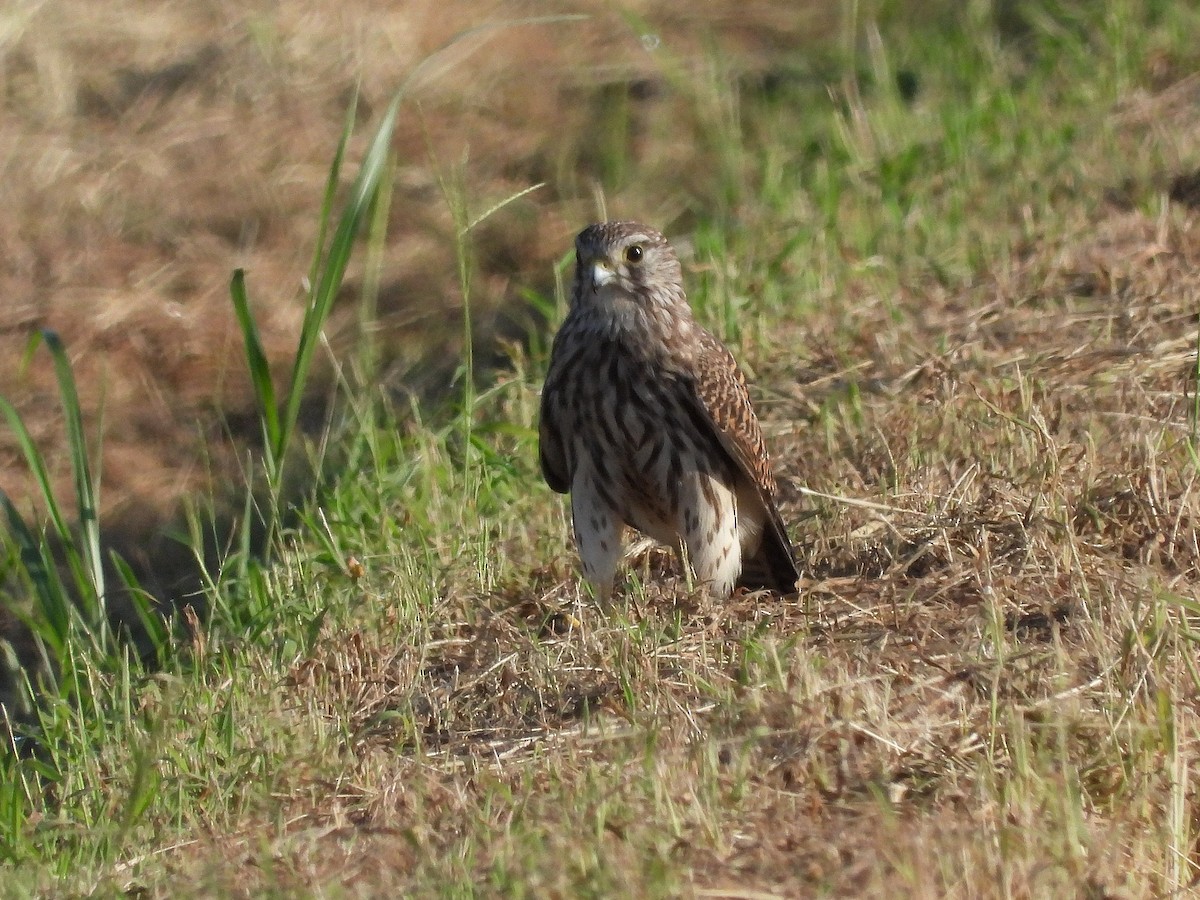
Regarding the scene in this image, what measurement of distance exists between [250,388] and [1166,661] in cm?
519

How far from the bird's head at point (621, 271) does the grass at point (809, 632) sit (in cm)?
34

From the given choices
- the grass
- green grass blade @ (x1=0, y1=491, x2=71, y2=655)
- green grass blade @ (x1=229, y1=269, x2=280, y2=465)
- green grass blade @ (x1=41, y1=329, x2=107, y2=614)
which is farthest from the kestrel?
green grass blade @ (x1=0, y1=491, x2=71, y2=655)

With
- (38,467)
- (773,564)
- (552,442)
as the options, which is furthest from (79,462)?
(773,564)

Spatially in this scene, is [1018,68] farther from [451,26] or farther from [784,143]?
[451,26]

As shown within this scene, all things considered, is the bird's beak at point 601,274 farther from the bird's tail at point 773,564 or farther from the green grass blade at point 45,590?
the green grass blade at point 45,590

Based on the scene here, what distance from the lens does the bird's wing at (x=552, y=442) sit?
5.06m

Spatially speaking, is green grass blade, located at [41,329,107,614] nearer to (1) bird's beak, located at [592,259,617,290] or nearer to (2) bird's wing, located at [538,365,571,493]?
(2) bird's wing, located at [538,365,571,493]

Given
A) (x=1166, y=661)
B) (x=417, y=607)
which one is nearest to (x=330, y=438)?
(x=417, y=607)

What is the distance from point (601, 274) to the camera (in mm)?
4977

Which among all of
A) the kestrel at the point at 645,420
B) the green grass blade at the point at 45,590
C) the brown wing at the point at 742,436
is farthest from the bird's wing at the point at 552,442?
the green grass blade at the point at 45,590

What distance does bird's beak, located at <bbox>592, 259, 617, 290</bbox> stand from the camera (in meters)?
4.98

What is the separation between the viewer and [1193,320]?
603 cm

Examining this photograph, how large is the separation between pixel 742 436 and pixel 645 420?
28cm

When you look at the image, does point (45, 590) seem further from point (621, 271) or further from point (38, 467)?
point (621, 271)
